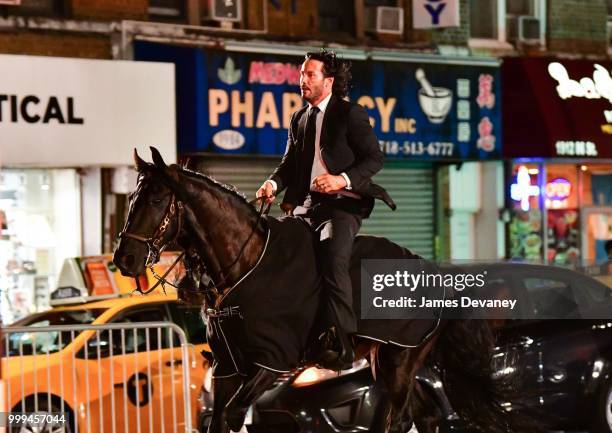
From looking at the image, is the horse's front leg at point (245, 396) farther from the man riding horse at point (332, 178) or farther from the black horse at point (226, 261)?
the man riding horse at point (332, 178)

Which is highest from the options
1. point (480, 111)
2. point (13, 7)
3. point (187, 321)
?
point (13, 7)

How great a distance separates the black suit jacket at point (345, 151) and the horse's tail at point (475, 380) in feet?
3.96

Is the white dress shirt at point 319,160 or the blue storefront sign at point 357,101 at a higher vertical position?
the blue storefront sign at point 357,101

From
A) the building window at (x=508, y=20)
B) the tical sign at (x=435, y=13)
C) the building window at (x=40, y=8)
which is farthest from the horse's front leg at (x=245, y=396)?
the building window at (x=508, y=20)

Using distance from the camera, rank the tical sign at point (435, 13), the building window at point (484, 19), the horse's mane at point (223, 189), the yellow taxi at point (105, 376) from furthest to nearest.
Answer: the building window at point (484, 19) < the tical sign at point (435, 13) < the yellow taxi at point (105, 376) < the horse's mane at point (223, 189)

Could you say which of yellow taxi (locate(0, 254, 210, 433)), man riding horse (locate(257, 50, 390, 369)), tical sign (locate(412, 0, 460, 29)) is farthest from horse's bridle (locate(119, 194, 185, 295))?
tical sign (locate(412, 0, 460, 29))

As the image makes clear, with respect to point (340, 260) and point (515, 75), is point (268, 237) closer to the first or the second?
point (340, 260)

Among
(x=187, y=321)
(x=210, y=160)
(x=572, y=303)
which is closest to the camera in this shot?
(x=572, y=303)

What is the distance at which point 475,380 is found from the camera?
29.7 feet

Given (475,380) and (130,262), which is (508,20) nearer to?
(475,380)

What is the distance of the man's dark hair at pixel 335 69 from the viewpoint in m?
8.14

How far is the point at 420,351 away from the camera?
865cm

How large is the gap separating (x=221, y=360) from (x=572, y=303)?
4.61 m

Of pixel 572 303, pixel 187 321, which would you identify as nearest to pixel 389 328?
pixel 572 303
